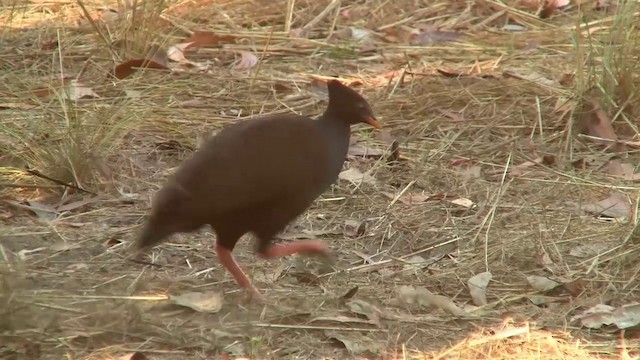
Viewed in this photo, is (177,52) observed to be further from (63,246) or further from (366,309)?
(366,309)

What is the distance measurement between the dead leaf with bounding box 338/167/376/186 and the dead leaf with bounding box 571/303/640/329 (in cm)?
139

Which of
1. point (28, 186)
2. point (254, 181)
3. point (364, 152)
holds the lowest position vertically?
point (364, 152)

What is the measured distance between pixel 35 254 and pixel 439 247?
1.45 metres

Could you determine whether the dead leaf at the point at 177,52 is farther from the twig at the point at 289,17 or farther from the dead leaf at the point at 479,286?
the dead leaf at the point at 479,286

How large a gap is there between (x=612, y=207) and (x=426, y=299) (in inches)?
45.9

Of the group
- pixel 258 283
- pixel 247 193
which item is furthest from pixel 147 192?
pixel 247 193

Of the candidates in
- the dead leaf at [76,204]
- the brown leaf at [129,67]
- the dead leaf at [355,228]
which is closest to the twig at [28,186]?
the dead leaf at [76,204]

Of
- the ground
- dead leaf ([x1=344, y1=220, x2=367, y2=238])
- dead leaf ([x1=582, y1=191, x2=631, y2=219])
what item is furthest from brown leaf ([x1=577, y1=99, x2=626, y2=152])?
dead leaf ([x1=344, y1=220, x2=367, y2=238])

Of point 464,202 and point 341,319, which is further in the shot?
point 464,202

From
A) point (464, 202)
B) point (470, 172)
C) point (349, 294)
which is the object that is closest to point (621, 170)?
point (470, 172)

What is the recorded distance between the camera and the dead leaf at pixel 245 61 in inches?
249

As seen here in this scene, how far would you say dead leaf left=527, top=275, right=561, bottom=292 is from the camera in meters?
4.06

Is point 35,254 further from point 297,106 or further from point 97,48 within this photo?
point 97,48

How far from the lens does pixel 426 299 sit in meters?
3.93
